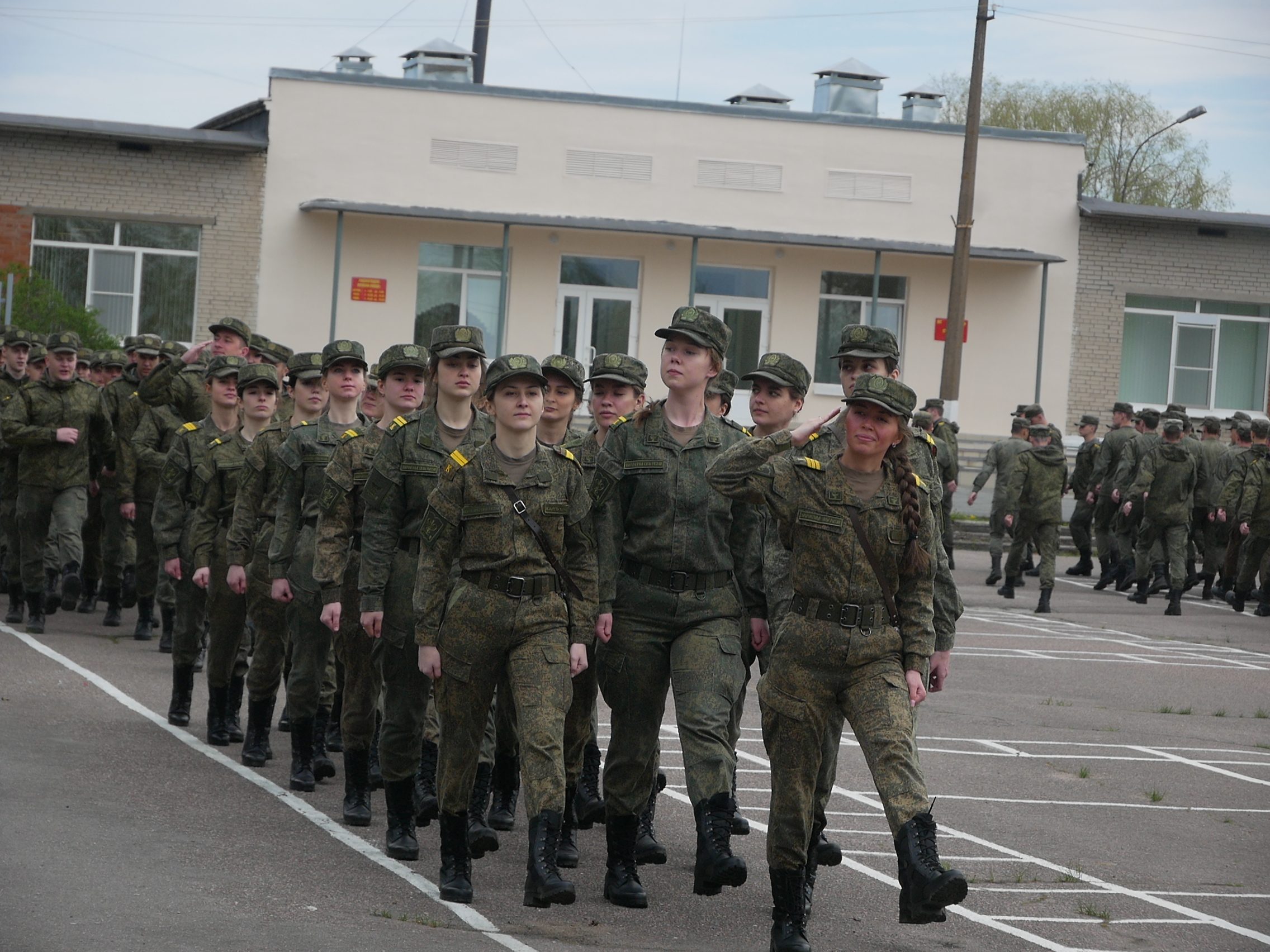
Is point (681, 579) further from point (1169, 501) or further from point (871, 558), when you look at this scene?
point (1169, 501)

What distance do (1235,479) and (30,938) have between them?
1691cm

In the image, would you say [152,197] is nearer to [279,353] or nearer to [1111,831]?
[279,353]

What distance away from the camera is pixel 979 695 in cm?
1345

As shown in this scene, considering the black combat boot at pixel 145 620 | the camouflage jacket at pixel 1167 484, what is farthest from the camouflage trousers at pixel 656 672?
the camouflage jacket at pixel 1167 484

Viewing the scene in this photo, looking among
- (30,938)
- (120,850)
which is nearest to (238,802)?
(120,850)

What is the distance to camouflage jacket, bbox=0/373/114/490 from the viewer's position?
1418cm

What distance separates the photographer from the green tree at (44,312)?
2450 cm

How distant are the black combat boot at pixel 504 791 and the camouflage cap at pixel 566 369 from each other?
178cm

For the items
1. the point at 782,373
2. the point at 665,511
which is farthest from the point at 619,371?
the point at 665,511

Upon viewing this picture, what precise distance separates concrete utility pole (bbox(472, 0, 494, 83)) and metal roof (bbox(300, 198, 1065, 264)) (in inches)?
349

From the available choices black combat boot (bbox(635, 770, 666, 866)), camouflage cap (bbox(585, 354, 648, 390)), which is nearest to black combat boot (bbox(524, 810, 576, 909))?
black combat boot (bbox(635, 770, 666, 866))

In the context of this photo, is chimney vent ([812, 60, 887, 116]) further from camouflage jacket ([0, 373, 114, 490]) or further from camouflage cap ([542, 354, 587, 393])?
camouflage cap ([542, 354, 587, 393])

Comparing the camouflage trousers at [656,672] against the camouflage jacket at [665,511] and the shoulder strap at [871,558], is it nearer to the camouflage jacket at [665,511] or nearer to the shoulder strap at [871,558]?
the camouflage jacket at [665,511]

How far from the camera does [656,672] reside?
6.92m
